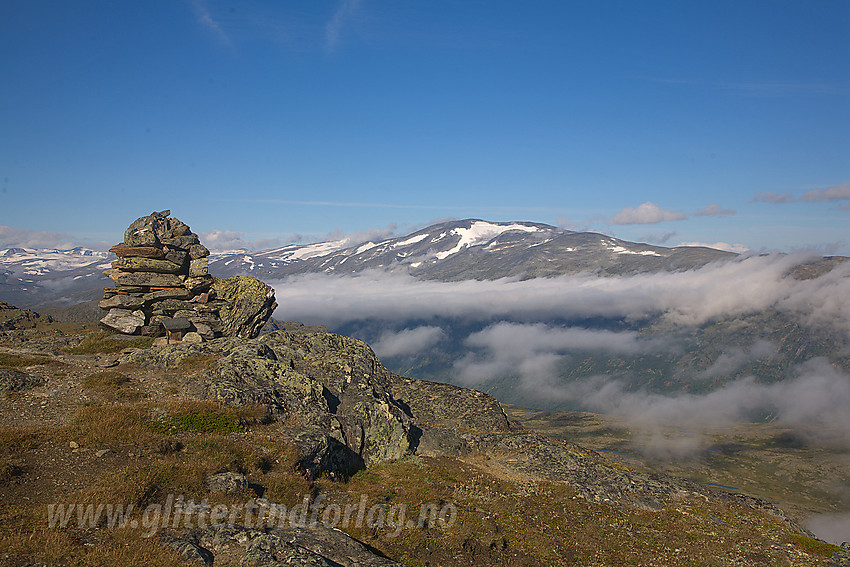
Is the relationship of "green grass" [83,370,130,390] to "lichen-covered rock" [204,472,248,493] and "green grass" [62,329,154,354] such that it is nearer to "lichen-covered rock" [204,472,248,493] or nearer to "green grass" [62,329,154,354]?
"green grass" [62,329,154,354]

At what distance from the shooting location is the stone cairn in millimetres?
44188

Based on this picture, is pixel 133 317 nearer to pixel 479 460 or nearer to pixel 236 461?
pixel 236 461

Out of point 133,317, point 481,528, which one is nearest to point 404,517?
point 481,528

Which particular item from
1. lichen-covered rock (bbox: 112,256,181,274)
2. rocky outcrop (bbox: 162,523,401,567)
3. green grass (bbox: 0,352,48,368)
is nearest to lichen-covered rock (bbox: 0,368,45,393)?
Result: green grass (bbox: 0,352,48,368)

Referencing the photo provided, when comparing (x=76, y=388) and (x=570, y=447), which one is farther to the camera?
(x=570, y=447)

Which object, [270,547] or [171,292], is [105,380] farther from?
[270,547]

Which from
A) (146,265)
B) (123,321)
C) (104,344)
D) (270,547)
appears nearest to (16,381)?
(104,344)

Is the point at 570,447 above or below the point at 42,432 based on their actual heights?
below

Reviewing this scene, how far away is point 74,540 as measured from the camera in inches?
540

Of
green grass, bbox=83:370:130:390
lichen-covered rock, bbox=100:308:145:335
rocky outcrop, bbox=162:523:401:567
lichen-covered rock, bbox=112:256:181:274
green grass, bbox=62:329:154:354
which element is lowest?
rocky outcrop, bbox=162:523:401:567

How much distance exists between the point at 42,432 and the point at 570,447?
117 feet

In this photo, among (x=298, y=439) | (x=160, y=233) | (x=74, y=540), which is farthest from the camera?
(x=160, y=233)

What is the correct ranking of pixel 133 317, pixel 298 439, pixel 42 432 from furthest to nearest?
pixel 133 317 < pixel 298 439 < pixel 42 432

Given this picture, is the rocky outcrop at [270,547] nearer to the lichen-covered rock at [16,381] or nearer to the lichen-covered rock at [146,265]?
the lichen-covered rock at [16,381]
